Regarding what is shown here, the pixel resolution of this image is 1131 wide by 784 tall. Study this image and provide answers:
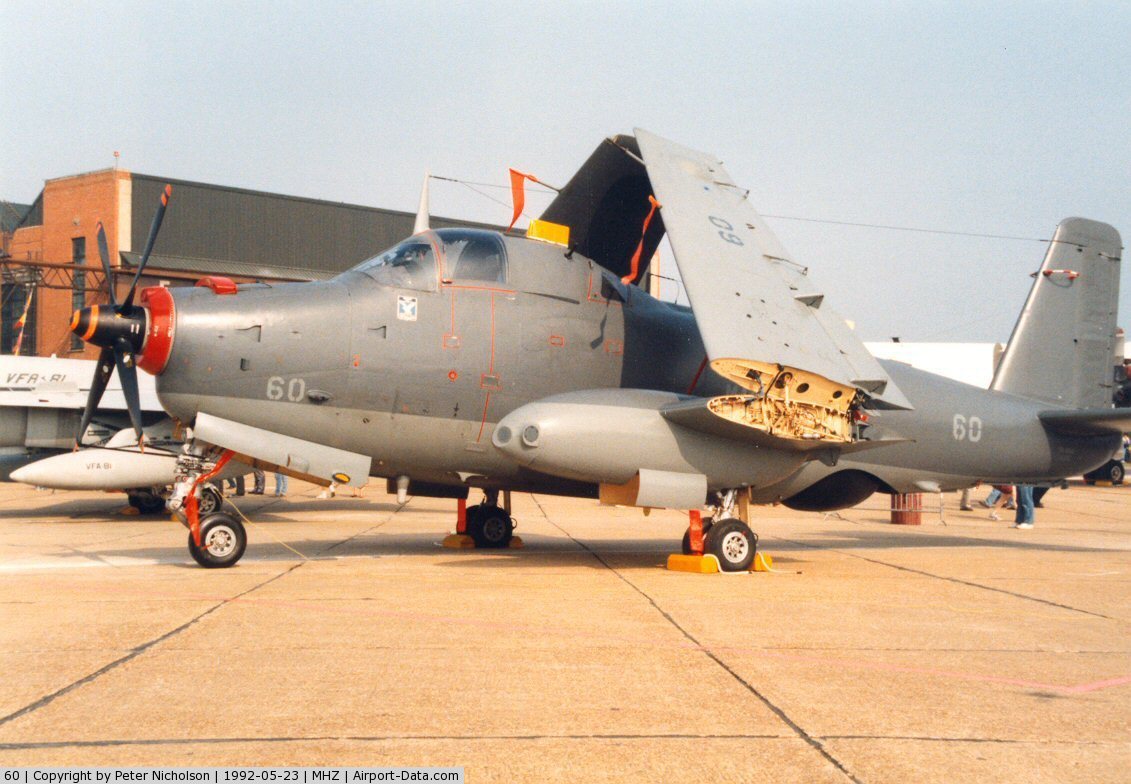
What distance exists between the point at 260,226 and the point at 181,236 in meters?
3.87

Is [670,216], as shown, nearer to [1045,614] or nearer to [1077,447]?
[1045,614]

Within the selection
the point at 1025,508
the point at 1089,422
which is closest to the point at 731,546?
the point at 1089,422

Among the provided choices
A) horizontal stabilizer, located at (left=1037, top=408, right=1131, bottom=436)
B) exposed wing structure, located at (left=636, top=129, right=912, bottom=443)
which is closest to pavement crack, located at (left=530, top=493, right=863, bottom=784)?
exposed wing structure, located at (left=636, top=129, right=912, bottom=443)

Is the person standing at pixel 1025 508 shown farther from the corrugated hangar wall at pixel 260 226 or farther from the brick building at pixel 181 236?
the brick building at pixel 181 236

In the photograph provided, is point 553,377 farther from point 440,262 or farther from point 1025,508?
point 1025,508

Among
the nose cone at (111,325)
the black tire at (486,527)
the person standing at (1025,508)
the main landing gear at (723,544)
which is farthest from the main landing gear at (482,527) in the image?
the person standing at (1025,508)

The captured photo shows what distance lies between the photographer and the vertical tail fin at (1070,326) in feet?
51.3

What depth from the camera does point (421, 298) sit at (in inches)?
460

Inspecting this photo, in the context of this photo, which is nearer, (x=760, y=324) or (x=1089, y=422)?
(x=760, y=324)

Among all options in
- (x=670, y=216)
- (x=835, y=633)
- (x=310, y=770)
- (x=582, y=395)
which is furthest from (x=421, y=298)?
(x=310, y=770)

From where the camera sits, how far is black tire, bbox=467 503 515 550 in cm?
1482

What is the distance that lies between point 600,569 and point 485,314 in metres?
Result: 3.34

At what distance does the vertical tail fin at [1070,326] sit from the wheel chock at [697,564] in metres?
6.71

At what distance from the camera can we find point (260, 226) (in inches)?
2040
